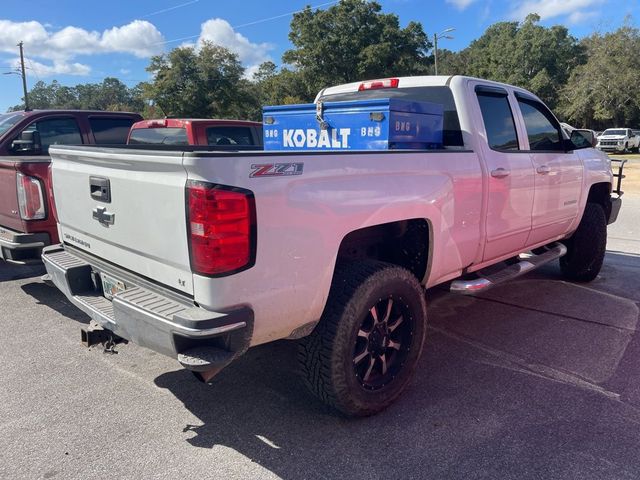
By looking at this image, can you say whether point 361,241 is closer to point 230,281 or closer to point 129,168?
point 230,281

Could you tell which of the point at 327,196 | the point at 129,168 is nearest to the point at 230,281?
the point at 327,196

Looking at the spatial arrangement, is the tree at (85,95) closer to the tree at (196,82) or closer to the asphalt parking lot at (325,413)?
the tree at (196,82)

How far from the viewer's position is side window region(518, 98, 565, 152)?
4.68 m

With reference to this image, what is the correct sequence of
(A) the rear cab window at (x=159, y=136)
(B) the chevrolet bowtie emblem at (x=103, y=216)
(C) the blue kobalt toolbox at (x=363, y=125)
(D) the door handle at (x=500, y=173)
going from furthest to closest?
(A) the rear cab window at (x=159, y=136), (D) the door handle at (x=500, y=173), (C) the blue kobalt toolbox at (x=363, y=125), (B) the chevrolet bowtie emblem at (x=103, y=216)

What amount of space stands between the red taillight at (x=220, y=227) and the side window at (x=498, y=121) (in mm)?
2476

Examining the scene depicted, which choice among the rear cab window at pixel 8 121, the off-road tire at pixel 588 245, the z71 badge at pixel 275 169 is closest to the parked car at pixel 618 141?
the off-road tire at pixel 588 245

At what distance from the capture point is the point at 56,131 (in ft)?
22.2

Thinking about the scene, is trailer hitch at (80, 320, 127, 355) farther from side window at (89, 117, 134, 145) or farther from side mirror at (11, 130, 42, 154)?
side window at (89, 117, 134, 145)

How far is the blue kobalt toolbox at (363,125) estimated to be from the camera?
364 centimetres

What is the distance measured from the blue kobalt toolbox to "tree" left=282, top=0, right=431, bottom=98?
40739 mm

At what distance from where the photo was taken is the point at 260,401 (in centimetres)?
332

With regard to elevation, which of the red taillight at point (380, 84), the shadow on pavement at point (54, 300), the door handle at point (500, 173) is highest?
the red taillight at point (380, 84)

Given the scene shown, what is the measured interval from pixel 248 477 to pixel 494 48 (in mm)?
63703

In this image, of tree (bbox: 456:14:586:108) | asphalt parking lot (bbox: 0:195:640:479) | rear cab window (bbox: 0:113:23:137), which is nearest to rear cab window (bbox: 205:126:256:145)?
rear cab window (bbox: 0:113:23:137)
